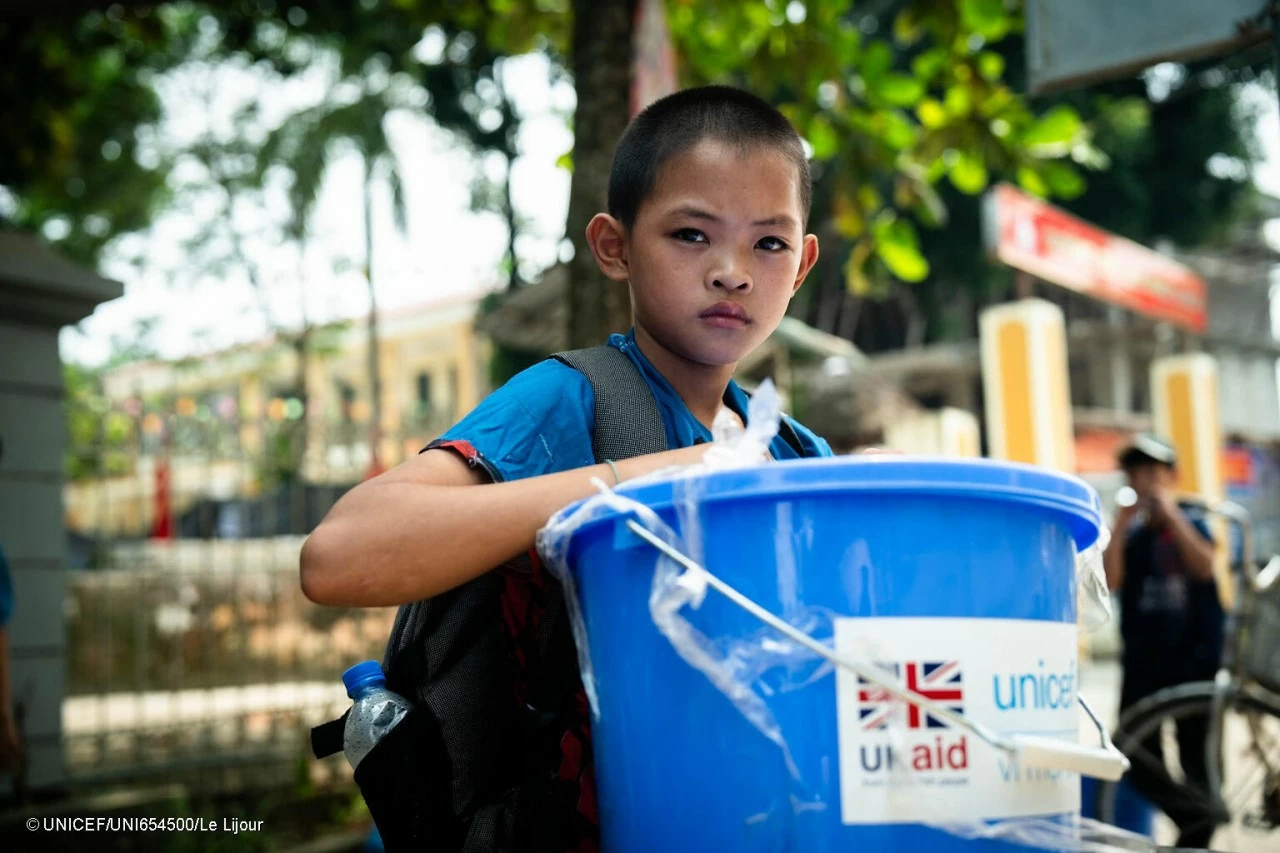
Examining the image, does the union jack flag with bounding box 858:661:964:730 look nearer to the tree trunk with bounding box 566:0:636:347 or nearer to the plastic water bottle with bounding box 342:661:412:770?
the plastic water bottle with bounding box 342:661:412:770

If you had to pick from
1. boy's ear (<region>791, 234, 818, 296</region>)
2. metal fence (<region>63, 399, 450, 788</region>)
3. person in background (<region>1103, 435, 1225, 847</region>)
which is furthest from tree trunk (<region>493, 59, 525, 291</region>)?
boy's ear (<region>791, 234, 818, 296</region>)

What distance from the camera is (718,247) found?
1337 millimetres

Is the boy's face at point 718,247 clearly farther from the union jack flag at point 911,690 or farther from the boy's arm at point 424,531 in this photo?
the union jack flag at point 911,690

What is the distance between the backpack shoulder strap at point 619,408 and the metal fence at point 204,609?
4893 millimetres

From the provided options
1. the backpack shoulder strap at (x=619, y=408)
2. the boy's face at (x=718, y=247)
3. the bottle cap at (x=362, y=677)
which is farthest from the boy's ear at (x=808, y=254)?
the bottle cap at (x=362, y=677)

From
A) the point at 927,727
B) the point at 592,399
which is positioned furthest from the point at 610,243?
the point at 927,727

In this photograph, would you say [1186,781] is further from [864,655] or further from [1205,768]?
[864,655]

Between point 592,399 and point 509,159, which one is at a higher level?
point 509,159

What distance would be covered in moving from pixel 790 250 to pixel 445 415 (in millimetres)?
6162

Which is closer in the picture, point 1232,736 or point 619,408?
point 619,408

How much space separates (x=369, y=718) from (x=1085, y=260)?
40.3 ft

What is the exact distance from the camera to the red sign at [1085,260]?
10570mm

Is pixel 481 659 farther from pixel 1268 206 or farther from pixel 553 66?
pixel 1268 206

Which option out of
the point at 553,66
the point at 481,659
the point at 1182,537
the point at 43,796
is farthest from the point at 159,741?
the point at 553,66
